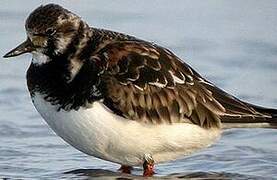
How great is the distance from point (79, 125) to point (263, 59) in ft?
10.2

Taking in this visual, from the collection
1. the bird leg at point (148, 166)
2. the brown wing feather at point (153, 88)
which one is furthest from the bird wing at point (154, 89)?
the bird leg at point (148, 166)

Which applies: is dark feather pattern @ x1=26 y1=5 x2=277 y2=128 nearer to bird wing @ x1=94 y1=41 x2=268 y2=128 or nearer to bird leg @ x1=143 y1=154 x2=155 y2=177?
bird wing @ x1=94 y1=41 x2=268 y2=128

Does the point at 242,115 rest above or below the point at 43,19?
below

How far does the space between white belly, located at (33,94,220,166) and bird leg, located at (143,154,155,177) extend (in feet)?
0.08

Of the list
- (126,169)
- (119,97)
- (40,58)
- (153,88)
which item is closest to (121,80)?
(119,97)

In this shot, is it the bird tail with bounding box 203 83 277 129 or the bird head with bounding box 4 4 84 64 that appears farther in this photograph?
the bird tail with bounding box 203 83 277 129

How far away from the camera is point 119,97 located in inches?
269

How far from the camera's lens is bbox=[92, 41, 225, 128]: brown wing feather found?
685 centimetres

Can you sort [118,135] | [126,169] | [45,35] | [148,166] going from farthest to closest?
[126,169]
[148,166]
[45,35]
[118,135]

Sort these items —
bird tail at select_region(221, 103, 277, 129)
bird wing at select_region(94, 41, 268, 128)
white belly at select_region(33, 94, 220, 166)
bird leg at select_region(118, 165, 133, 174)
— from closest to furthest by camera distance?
white belly at select_region(33, 94, 220, 166) < bird wing at select_region(94, 41, 268, 128) < bird tail at select_region(221, 103, 277, 129) < bird leg at select_region(118, 165, 133, 174)

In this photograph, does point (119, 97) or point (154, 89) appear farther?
point (154, 89)

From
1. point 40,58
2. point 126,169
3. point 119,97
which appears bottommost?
point 126,169

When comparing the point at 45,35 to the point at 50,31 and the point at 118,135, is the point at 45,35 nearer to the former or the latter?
the point at 50,31

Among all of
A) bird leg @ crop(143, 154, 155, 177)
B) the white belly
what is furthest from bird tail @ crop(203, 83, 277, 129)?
bird leg @ crop(143, 154, 155, 177)
